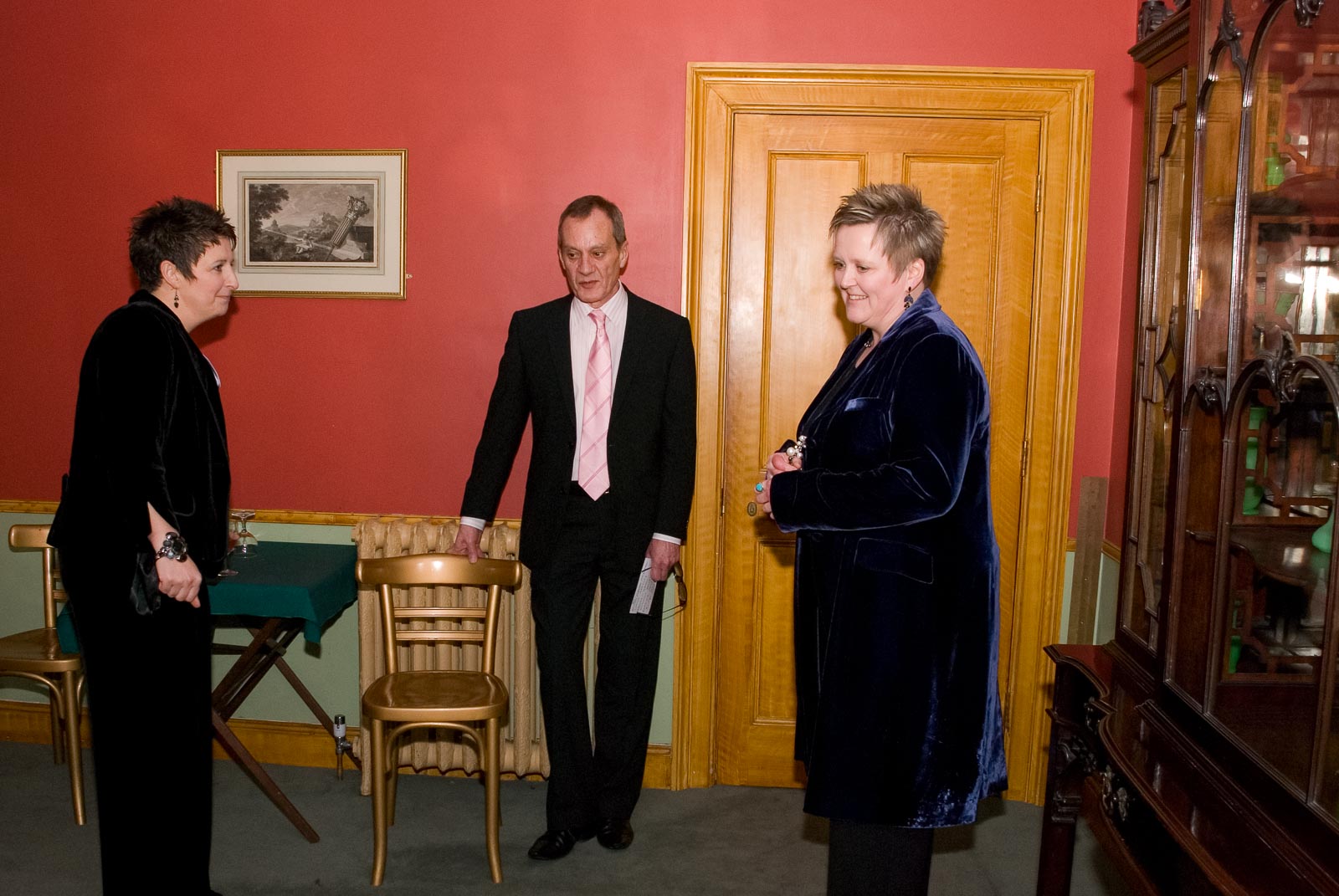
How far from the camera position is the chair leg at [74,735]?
3.27 metres

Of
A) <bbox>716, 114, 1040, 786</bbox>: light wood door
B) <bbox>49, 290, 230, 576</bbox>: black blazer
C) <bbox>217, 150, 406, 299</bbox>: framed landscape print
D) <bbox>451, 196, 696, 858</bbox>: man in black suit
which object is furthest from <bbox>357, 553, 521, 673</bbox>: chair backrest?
<bbox>217, 150, 406, 299</bbox>: framed landscape print

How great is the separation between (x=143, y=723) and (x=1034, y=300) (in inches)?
109

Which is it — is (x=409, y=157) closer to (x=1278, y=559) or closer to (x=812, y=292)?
(x=812, y=292)

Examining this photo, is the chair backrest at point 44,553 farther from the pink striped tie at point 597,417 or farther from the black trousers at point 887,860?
the black trousers at point 887,860

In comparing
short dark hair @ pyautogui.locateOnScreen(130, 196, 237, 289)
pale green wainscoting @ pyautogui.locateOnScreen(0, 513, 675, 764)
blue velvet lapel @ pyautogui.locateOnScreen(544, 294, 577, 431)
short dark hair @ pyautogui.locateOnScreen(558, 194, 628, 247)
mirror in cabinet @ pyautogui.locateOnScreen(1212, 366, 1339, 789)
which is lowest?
pale green wainscoting @ pyautogui.locateOnScreen(0, 513, 675, 764)

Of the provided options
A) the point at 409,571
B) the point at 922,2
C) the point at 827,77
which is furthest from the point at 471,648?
the point at 922,2

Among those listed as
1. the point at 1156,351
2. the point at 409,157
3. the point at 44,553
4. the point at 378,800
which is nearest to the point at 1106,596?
the point at 1156,351

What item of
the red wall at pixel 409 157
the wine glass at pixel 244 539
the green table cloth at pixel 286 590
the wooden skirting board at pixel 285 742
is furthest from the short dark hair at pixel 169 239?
the wooden skirting board at pixel 285 742

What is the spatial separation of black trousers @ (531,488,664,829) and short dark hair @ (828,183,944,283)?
129 cm

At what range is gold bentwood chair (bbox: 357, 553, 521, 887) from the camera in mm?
2904

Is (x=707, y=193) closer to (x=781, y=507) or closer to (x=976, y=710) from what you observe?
(x=781, y=507)

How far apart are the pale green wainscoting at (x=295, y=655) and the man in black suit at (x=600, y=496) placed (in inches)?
16.8

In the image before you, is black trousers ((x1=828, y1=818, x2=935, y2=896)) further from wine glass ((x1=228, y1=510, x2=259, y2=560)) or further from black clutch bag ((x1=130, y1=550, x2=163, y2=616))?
wine glass ((x1=228, y1=510, x2=259, y2=560))

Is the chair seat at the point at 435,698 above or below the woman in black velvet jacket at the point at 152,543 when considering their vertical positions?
below
